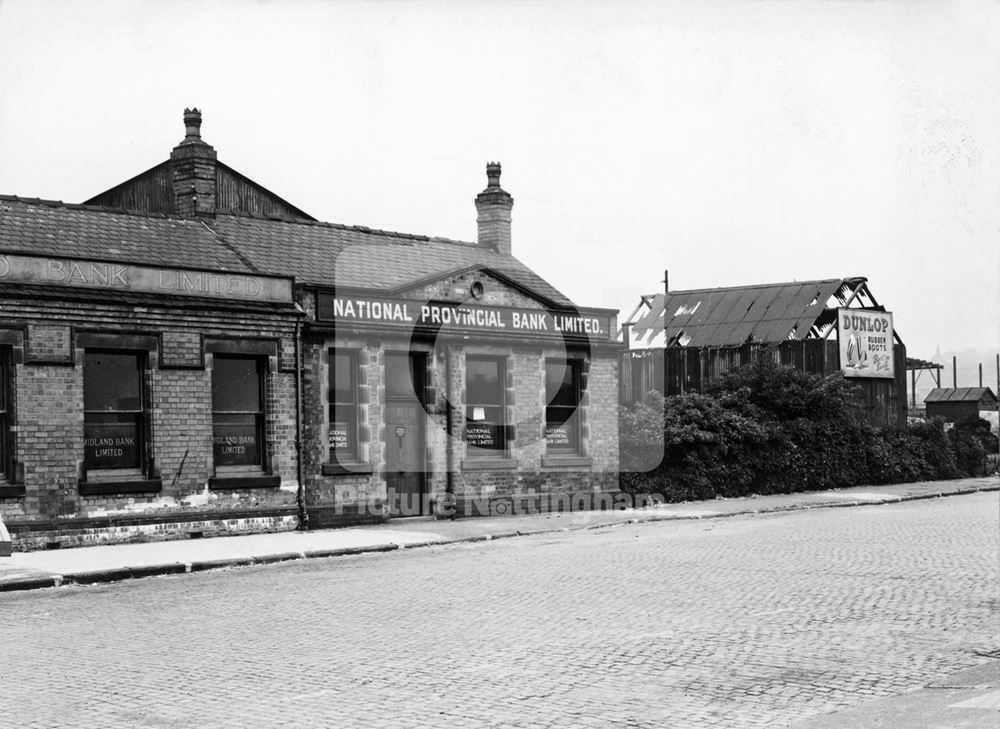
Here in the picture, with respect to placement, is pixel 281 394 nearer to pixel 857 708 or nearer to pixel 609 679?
pixel 609 679

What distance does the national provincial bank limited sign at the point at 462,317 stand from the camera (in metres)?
22.9

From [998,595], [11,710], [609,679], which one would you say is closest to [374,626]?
[609,679]

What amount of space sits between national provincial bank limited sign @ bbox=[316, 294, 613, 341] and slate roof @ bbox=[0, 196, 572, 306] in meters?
0.49

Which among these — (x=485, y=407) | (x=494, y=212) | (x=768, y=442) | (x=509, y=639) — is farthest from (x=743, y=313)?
(x=509, y=639)

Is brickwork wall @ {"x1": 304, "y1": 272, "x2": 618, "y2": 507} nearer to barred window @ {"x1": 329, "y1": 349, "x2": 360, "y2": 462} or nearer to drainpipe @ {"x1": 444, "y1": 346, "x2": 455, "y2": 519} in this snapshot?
drainpipe @ {"x1": 444, "y1": 346, "x2": 455, "y2": 519}

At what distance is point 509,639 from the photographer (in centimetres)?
1035

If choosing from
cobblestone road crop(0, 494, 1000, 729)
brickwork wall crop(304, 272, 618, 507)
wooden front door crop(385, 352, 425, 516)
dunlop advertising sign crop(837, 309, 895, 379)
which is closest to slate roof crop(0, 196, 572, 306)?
brickwork wall crop(304, 272, 618, 507)

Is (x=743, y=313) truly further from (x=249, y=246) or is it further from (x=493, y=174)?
(x=249, y=246)

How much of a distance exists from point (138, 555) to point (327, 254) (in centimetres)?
905

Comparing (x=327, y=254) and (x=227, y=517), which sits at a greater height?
(x=327, y=254)

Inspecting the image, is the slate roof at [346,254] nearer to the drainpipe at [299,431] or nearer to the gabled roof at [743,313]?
the drainpipe at [299,431]

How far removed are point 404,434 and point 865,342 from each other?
2241 centimetres

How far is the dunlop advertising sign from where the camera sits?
40.6 m

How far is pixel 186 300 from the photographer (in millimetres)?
20531
